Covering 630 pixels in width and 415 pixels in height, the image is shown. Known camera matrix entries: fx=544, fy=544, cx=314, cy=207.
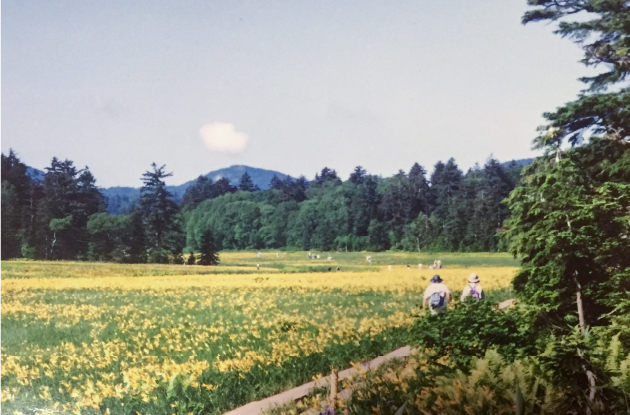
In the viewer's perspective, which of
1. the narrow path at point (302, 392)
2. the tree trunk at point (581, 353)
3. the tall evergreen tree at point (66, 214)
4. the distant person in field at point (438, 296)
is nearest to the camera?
the tree trunk at point (581, 353)

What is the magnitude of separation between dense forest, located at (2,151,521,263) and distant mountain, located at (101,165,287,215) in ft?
0.18

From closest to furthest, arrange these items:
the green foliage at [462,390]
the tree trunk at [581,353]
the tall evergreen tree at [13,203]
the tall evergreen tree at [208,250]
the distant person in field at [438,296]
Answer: the tree trunk at [581,353] < the green foliage at [462,390] < the distant person in field at [438,296] < the tall evergreen tree at [208,250] < the tall evergreen tree at [13,203]

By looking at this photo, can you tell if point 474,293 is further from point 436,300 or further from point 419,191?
point 419,191

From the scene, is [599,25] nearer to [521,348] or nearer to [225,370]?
[521,348]

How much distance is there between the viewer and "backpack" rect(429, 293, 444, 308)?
15.1 ft

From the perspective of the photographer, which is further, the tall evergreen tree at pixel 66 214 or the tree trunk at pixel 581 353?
the tall evergreen tree at pixel 66 214

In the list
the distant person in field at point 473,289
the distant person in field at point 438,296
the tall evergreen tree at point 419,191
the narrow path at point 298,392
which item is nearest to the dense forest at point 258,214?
the tall evergreen tree at point 419,191

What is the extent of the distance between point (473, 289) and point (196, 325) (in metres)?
2.66

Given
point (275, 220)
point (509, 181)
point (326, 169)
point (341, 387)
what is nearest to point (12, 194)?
point (275, 220)

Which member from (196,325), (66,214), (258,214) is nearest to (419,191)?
(258,214)

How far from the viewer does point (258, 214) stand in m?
4.94

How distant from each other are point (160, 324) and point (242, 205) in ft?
5.04

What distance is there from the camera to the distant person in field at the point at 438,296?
458 cm

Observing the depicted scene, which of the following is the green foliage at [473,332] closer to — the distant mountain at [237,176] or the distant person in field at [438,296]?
Answer: the distant person in field at [438,296]
